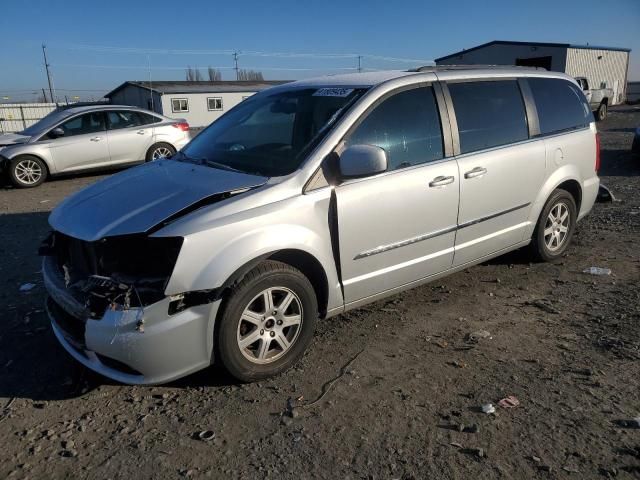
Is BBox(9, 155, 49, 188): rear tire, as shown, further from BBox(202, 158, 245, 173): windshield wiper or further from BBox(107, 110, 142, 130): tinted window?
BBox(202, 158, 245, 173): windshield wiper

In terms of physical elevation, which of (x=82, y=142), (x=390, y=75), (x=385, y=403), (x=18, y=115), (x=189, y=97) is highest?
(x=189, y=97)

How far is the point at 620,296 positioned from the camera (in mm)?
4555

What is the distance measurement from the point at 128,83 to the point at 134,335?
145 feet

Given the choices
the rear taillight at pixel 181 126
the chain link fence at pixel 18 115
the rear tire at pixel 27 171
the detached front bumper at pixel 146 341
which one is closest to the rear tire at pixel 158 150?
the rear taillight at pixel 181 126

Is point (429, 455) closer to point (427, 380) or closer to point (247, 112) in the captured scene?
point (427, 380)

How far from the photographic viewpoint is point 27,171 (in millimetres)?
10617

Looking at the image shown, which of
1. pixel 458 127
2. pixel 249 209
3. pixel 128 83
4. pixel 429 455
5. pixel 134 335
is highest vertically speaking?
pixel 128 83

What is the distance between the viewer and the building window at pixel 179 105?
37.8m

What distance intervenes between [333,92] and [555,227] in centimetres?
284

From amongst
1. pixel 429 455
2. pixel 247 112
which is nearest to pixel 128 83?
pixel 247 112

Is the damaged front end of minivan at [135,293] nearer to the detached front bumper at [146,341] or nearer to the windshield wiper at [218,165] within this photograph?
the detached front bumper at [146,341]

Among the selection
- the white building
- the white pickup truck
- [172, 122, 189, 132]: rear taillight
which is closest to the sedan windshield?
[172, 122, 189, 132]: rear taillight

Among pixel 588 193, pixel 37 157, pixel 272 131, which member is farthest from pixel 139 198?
pixel 37 157

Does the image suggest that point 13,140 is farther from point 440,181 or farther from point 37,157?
point 440,181
